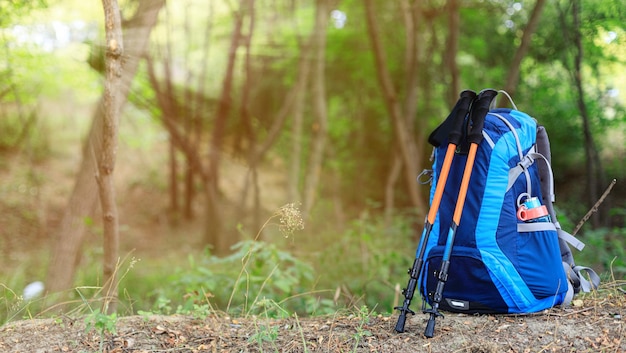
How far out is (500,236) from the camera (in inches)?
99.3

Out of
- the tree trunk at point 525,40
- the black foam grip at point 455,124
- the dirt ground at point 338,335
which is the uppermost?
the tree trunk at point 525,40

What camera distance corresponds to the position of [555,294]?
264cm

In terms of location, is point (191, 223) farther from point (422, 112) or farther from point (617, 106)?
point (617, 106)

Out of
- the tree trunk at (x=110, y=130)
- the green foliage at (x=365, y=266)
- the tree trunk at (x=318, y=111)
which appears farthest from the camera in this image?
the tree trunk at (x=318, y=111)

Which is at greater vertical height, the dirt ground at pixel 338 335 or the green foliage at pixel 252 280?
the dirt ground at pixel 338 335

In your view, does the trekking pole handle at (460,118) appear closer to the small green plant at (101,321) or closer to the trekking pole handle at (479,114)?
the trekking pole handle at (479,114)

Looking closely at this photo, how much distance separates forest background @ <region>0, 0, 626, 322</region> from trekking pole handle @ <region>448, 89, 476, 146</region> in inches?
33.5

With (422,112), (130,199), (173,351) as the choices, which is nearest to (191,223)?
(130,199)

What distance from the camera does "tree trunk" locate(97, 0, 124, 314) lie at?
2.81 m

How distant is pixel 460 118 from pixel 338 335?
3.87 ft

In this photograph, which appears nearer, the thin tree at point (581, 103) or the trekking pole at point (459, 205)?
the trekking pole at point (459, 205)

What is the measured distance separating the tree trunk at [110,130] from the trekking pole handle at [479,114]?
6.03 feet

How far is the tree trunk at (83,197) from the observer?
460 cm

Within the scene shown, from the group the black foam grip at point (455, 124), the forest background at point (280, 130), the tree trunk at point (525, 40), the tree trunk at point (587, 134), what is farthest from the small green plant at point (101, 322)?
the tree trunk at point (587, 134)
